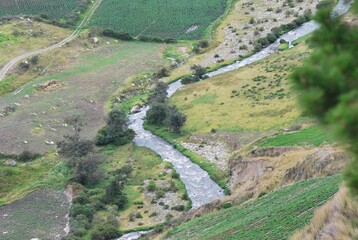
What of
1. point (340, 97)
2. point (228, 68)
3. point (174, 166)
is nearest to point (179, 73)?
point (228, 68)

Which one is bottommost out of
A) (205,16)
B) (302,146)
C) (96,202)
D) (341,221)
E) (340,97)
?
A: (205,16)

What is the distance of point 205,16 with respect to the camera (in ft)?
340

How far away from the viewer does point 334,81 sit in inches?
291

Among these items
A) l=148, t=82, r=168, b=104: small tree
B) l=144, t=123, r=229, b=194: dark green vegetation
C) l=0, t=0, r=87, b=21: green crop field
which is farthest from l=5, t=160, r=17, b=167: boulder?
l=0, t=0, r=87, b=21: green crop field

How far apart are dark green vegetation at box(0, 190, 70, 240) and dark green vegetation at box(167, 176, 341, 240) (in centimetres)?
1406

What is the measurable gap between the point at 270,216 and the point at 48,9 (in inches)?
3701

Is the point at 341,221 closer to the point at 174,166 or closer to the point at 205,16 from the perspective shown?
the point at 174,166

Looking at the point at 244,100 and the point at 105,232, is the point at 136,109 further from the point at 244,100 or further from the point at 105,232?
the point at 105,232

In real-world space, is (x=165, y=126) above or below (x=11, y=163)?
below

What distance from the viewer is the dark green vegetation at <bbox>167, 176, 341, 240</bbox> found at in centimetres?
2173

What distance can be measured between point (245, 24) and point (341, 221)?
82862 millimetres

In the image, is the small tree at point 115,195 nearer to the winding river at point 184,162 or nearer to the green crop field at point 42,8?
the winding river at point 184,162

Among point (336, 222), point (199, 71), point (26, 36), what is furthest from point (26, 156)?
point (336, 222)

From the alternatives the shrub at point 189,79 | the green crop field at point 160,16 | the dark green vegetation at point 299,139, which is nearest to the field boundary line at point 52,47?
the green crop field at point 160,16
